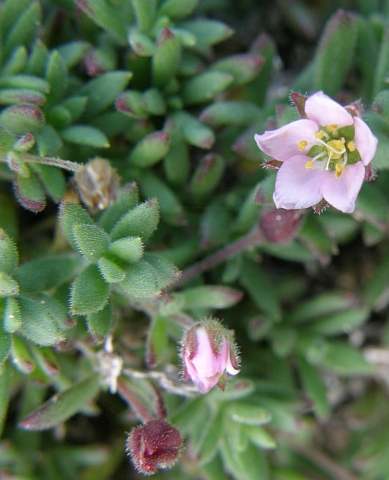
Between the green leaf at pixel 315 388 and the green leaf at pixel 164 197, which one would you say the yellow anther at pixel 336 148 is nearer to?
the green leaf at pixel 164 197

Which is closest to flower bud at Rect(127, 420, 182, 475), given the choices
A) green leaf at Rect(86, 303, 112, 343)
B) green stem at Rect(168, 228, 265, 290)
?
green leaf at Rect(86, 303, 112, 343)

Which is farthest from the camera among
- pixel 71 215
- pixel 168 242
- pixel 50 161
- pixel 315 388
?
pixel 315 388

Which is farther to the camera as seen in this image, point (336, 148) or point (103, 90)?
point (103, 90)

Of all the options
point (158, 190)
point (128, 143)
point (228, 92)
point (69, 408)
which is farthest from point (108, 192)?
point (228, 92)

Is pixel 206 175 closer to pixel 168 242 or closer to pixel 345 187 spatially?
pixel 168 242

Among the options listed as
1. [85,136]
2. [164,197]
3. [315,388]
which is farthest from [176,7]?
[315,388]

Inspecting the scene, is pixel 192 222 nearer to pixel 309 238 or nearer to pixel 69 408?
pixel 309 238
